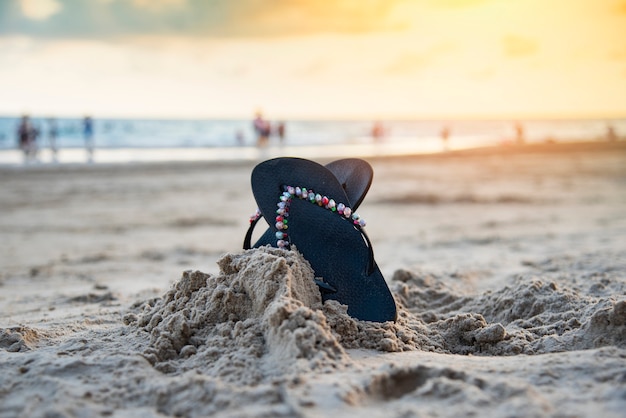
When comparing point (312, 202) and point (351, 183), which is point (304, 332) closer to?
point (312, 202)

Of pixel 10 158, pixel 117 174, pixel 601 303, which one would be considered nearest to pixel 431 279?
pixel 601 303

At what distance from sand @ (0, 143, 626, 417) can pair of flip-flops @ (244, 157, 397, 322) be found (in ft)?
0.39

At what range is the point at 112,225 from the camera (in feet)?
31.5

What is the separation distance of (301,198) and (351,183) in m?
0.53

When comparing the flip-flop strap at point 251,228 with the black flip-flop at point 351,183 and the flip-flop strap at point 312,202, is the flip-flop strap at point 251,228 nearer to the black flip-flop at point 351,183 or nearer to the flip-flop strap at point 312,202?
the black flip-flop at point 351,183

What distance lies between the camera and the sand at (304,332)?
6.62 ft

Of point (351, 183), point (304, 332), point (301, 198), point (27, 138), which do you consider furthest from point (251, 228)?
point (27, 138)

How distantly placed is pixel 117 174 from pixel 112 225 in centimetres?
738

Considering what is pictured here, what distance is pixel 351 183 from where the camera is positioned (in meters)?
3.43

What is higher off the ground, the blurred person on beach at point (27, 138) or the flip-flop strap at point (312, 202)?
the blurred person on beach at point (27, 138)

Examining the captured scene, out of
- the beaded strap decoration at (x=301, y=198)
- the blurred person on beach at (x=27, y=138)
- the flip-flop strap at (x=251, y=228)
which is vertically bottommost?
the flip-flop strap at (x=251, y=228)

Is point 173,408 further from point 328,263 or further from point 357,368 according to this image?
point 328,263

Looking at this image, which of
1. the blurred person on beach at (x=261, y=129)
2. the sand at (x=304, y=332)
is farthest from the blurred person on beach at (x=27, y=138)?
the sand at (x=304, y=332)

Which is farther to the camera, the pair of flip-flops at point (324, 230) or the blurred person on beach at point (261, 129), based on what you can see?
the blurred person on beach at point (261, 129)
